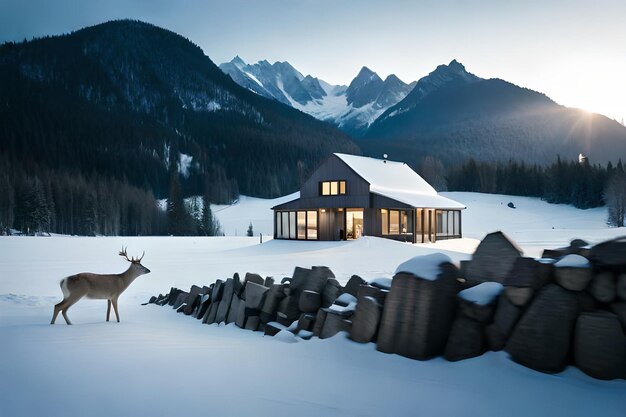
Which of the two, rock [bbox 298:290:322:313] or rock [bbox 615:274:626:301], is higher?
rock [bbox 615:274:626:301]

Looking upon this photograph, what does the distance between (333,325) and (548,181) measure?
303ft

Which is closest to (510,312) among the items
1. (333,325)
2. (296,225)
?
(333,325)

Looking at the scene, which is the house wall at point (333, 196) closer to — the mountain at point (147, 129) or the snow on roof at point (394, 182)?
the snow on roof at point (394, 182)

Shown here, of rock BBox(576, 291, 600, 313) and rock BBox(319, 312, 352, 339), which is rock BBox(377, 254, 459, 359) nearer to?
rock BBox(319, 312, 352, 339)

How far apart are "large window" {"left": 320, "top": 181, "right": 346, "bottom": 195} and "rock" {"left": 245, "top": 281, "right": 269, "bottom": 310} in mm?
25781

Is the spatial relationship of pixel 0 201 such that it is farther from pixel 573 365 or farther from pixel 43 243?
pixel 573 365

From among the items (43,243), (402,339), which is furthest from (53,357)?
(43,243)

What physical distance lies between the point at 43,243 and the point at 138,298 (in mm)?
27515

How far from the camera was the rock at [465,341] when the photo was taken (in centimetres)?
414

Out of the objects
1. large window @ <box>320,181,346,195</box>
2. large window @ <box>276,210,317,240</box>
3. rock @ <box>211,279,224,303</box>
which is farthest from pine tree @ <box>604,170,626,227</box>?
rock @ <box>211,279,224,303</box>

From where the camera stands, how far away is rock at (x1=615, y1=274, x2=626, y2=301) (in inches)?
142

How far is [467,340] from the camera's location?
4.17 metres

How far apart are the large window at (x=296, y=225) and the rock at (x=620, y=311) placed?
3012 cm

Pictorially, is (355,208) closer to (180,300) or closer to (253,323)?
(180,300)
